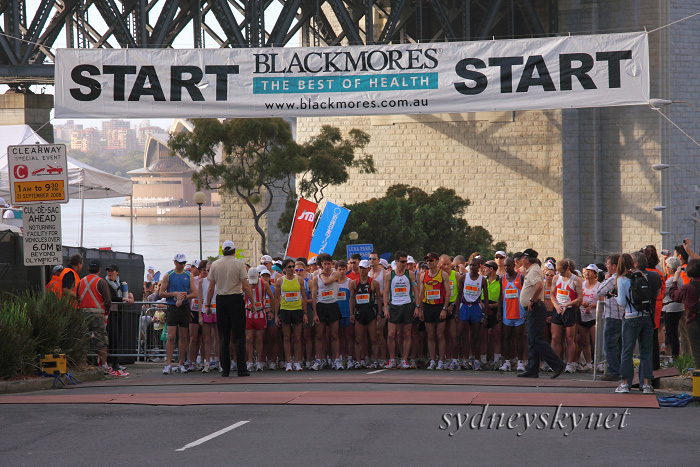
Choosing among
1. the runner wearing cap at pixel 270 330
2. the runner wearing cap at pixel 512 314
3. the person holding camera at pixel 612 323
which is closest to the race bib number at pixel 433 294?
the runner wearing cap at pixel 512 314

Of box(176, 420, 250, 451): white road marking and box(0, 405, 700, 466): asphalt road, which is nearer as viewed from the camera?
box(0, 405, 700, 466): asphalt road

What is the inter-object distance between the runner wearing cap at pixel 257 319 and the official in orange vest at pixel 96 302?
2.17 m

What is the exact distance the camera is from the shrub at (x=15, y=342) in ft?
40.5

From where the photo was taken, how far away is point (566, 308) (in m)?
14.2

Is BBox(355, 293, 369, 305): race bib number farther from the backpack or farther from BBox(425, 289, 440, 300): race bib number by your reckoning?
the backpack

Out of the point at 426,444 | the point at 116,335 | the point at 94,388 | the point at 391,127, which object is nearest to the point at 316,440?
the point at 426,444

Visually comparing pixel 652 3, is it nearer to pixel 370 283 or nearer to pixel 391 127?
pixel 391 127

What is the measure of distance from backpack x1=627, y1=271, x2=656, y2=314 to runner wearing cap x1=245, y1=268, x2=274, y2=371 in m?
5.91

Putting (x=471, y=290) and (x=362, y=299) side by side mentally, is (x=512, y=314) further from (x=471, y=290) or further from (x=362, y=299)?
(x=362, y=299)

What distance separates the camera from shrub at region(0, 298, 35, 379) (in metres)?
12.3

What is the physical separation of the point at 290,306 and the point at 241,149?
23070mm

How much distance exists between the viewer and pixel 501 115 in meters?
50.9

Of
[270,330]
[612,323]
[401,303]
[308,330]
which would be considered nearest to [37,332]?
[270,330]
